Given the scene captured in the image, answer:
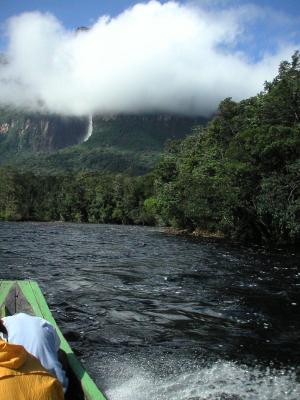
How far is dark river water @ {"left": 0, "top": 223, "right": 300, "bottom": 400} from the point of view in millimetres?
8117

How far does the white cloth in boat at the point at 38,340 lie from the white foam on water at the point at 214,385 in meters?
2.27

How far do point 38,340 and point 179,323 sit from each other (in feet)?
23.4

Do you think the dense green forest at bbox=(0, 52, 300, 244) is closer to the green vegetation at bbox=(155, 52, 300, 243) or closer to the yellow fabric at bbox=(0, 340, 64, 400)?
the green vegetation at bbox=(155, 52, 300, 243)

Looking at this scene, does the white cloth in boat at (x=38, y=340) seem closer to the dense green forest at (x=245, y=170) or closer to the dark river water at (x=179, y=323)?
the dark river water at (x=179, y=323)

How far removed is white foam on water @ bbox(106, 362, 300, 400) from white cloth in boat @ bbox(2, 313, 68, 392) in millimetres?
2272

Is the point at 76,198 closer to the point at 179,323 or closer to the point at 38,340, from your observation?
the point at 179,323

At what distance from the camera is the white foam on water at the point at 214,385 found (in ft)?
24.5

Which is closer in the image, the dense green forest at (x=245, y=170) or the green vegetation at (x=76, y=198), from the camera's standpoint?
the dense green forest at (x=245, y=170)

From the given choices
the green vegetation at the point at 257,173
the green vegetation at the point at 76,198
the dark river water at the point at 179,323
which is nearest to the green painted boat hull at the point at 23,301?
the dark river water at the point at 179,323

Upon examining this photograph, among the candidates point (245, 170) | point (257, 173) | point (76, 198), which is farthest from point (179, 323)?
point (76, 198)

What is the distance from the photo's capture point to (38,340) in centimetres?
554

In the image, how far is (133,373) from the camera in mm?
8523

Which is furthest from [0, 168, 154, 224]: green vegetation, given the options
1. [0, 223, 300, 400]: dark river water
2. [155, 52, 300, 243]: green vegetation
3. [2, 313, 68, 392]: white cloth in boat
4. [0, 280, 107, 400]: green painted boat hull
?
[2, 313, 68, 392]: white cloth in boat

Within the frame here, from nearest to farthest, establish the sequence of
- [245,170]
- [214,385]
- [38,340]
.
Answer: [38,340] < [214,385] < [245,170]
